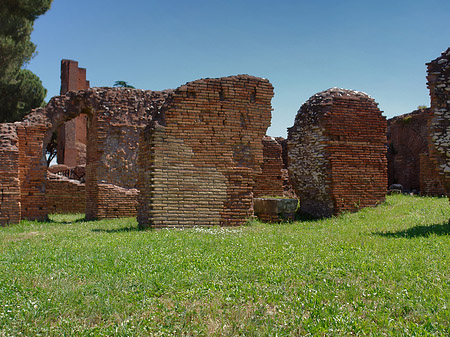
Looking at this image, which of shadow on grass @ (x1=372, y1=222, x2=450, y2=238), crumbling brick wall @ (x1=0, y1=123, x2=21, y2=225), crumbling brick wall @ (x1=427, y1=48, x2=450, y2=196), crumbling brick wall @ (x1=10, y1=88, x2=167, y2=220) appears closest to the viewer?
shadow on grass @ (x1=372, y1=222, x2=450, y2=238)

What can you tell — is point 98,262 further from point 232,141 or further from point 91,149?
point 91,149

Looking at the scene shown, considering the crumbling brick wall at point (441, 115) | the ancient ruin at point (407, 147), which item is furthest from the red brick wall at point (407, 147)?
the crumbling brick wall at point (441, 115)

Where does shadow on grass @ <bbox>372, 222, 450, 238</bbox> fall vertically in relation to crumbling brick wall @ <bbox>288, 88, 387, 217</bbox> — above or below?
below

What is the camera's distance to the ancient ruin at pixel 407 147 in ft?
57.0

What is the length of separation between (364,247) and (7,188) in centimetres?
923

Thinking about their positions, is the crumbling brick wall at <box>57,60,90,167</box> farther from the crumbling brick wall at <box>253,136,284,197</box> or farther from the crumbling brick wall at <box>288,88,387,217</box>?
the crumbling brick wall at <box>288,88,387,217</box>

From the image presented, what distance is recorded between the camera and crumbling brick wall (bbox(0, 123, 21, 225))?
1038 centimetres

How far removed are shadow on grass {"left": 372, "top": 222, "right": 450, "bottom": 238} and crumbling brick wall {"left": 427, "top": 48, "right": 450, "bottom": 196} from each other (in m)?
0.84

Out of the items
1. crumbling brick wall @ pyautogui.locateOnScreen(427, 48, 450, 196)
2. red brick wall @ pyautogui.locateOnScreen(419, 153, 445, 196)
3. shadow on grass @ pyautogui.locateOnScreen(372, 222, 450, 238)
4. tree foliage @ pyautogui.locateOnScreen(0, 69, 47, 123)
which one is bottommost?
shadow on grass @ pyautogui.locateOnScreen(372, 222, 450, 238)

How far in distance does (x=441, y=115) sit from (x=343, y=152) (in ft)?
10.0

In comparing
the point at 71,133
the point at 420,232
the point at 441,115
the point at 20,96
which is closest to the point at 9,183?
the point at 420,232

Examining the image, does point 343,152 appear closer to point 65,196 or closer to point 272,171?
point 272,171

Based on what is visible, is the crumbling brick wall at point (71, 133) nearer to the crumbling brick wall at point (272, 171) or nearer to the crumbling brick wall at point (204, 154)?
the crumbling brick wall at point (272, 171)

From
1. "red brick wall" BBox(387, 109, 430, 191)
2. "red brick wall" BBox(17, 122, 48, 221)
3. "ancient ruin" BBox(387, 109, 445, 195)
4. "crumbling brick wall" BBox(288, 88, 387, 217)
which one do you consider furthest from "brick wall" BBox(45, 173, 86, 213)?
"red brick wall" BBox(387, 109, 430, 191)
